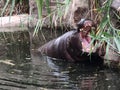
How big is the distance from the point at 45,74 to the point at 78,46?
1.08 metres

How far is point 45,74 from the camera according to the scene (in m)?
5.41

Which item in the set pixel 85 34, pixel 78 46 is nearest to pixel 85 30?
pixel 85 34

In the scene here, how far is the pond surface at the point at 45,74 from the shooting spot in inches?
192

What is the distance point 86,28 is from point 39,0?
3.43 meters

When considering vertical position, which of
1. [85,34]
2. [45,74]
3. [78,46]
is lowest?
[45,74]

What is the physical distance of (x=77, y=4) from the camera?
8148mm

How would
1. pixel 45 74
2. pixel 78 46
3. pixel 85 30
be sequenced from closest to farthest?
pixel 45 74 < pixel 85 30 < pixel 78 46

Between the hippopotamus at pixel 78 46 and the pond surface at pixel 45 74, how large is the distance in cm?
16

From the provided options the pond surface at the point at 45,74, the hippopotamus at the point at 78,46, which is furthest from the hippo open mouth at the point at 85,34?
the pond surface at the point at 45,74

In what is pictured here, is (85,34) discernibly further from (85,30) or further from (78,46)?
(78,46)

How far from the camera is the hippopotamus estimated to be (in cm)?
610

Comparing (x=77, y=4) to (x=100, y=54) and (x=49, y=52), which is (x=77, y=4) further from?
(x=100, y=54)

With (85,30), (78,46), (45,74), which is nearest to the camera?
(45,74)

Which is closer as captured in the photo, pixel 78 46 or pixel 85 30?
pixel 85 30
